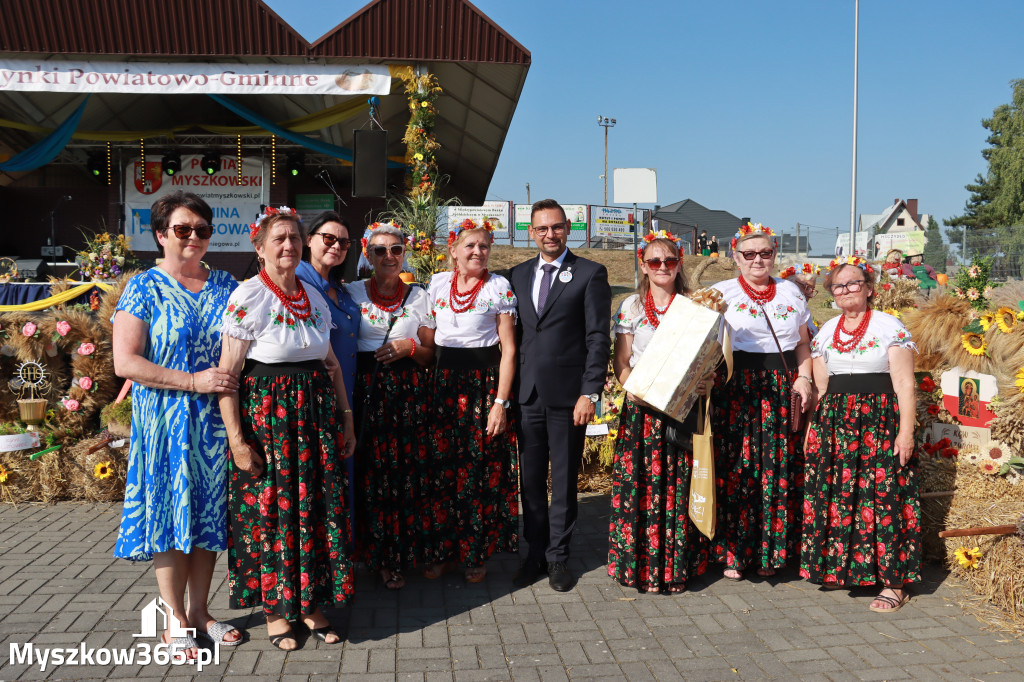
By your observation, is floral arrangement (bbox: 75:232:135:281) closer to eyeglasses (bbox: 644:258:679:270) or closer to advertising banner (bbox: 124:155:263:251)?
advertising banner (bbox: 124:155:263:251)

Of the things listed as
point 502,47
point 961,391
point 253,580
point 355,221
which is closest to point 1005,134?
point 355,221

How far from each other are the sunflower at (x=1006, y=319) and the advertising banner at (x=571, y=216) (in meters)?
20.2

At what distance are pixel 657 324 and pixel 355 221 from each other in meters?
14.8

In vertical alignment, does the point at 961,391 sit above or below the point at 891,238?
below

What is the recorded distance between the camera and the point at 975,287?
525cm

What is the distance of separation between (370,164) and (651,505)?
6467 millimetres

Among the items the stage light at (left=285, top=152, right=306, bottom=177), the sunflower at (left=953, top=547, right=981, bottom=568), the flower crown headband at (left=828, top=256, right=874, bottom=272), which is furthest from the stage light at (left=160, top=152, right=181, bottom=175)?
the sunflower at (left=953, top=547, right=981, bottom=568)

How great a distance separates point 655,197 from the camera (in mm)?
8414

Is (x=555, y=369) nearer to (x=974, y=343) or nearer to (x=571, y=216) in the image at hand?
(x=974, y=343)

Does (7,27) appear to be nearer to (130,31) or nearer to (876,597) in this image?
(130,31)

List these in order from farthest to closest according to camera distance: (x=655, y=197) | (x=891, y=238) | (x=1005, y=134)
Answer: (x=1005, y=134), (x=891, y=238), (x=655, y=197)

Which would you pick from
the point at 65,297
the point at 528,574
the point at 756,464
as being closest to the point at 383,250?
the point at 528,574

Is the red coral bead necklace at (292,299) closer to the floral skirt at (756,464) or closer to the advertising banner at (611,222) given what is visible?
the floral skirt at (756,464)

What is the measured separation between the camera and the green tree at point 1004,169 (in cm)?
3962
